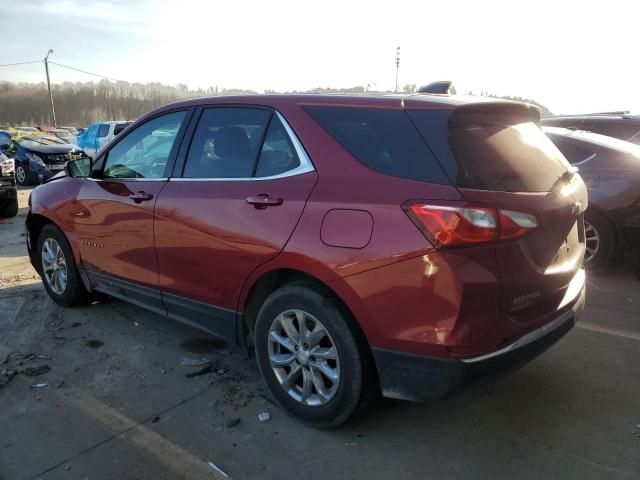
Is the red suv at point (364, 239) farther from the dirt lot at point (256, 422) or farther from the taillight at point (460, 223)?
the dirt lot at point (256, 422)

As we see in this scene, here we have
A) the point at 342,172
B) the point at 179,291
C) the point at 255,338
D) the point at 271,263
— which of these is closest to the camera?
the point at 342,172

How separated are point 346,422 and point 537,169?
1686mm

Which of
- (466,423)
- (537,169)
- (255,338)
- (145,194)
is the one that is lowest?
(466,423)

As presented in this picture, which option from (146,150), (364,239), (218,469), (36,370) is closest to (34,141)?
(146,150)

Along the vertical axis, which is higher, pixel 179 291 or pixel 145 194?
pixel 145 194

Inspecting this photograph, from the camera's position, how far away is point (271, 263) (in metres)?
2.87

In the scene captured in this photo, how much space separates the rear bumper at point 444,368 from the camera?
7.76 ft

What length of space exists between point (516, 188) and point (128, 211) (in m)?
2.67

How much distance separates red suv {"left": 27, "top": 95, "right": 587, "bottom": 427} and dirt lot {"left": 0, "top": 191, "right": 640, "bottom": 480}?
0.30 metres

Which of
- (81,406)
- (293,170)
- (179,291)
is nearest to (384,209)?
(293,170)

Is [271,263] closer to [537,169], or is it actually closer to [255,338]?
[255,338]

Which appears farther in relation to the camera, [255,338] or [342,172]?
[255,338]

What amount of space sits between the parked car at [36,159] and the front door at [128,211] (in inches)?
453

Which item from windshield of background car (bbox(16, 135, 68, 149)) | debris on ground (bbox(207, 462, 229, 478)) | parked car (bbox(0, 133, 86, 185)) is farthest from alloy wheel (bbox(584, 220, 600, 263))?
windshield of background car (bbox(16, 135, 68, 149))
